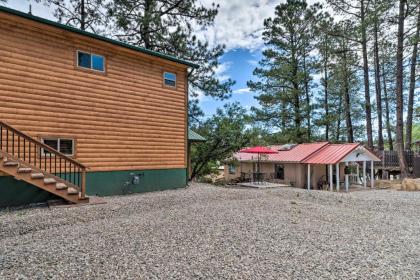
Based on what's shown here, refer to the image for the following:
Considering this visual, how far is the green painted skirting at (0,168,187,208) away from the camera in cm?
791

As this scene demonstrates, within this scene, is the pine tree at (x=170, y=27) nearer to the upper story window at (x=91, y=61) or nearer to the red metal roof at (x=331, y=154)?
the upper story window at (x=91, y=61)

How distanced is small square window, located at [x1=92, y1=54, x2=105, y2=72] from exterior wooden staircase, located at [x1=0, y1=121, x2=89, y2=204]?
3.32m

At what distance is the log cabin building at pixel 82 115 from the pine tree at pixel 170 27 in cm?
590

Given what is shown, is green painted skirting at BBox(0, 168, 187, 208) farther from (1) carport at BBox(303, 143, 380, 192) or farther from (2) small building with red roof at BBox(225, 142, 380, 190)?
(1) carport at BBox(303, 143, 380, 192)

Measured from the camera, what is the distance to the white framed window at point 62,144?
8.72 m

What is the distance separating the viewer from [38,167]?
8.16m

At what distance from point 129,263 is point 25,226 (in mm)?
3149

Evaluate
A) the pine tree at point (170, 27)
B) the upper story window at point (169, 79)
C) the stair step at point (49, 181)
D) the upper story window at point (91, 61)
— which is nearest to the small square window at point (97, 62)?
the upper story window at point (91, 61)

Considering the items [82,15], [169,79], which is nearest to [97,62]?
[169,79]

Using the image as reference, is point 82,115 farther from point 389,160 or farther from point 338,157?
point 389,160

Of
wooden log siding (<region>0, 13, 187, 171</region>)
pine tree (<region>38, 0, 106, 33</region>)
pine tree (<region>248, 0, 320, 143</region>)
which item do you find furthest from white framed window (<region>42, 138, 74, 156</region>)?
pine tree (<region>248, 0, 320, 143</region>)

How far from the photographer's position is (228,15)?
18188mm

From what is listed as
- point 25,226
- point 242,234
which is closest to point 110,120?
point 25,226

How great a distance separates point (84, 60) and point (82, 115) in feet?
6.24
